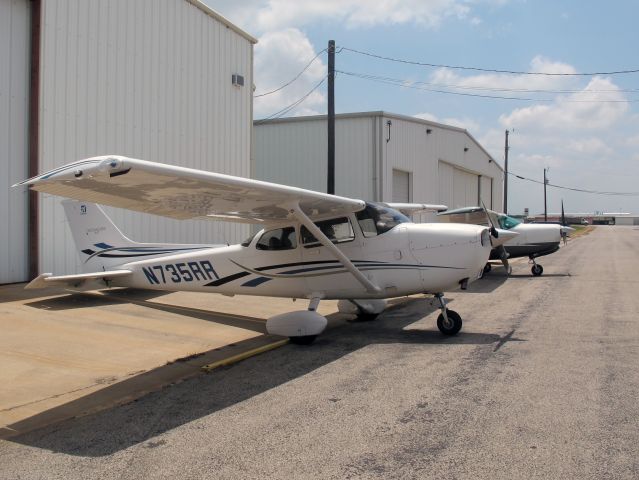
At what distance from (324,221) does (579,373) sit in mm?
4198

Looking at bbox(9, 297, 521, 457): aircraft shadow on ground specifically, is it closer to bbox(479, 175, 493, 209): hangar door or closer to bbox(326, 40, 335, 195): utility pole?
bbox(326, 40, 335, 195): utility pole

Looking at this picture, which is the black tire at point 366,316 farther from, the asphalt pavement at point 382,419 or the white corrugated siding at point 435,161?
the white corrugated siding at point 435,161

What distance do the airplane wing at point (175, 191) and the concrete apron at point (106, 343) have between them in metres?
1.86

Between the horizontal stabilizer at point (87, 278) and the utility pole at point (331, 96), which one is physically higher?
the utility pole at point (331, 96)

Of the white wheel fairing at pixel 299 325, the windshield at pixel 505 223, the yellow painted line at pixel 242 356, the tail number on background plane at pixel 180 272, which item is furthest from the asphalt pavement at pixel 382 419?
the windshield at pixel 505 223

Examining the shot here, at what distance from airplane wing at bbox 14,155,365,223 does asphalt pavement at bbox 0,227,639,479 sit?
2014 millimetres

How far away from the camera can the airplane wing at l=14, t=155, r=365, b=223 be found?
4.57 meters

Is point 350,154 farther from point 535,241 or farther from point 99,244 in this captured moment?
point 99,244

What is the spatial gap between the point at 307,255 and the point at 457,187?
33.0m

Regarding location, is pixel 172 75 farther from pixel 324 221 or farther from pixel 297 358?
pixel 297 358

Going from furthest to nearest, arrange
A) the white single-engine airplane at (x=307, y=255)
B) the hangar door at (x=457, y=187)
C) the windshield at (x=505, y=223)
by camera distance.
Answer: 1. the hangar door at (x=457, y=187)
2. the windshield at (x=505, y=223)
3. the white single-engine airplane at (x=307, y=255)

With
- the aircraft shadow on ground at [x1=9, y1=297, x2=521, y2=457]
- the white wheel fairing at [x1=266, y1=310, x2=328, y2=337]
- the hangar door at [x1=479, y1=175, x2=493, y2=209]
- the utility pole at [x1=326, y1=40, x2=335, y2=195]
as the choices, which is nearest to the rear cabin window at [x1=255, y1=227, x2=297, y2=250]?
the white wheel fairing at [x1=266, y1=310, x2=328, y2=337]

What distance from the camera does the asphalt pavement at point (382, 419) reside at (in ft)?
11.6

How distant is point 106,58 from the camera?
42.7 ft
